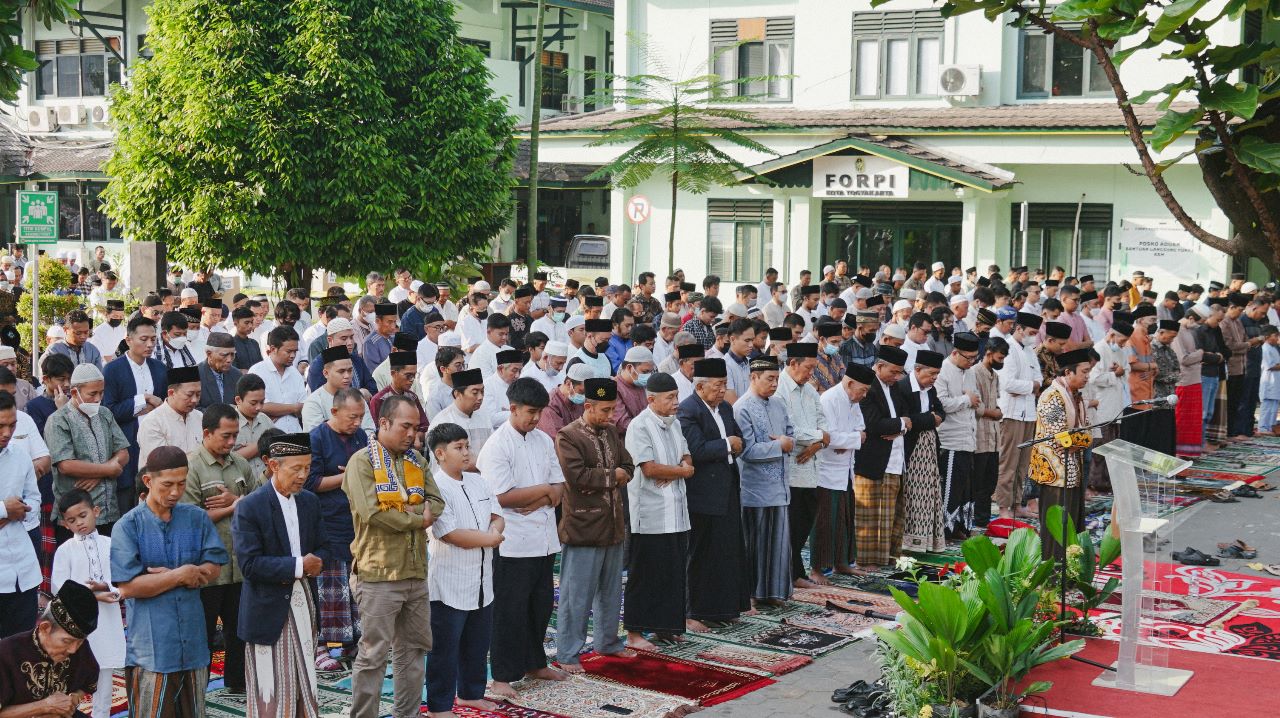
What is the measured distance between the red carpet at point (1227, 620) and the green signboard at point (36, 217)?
11.6 m

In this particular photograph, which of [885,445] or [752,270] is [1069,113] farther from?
[885,445]

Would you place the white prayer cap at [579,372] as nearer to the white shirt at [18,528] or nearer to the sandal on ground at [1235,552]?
the white shirt at [18,528]

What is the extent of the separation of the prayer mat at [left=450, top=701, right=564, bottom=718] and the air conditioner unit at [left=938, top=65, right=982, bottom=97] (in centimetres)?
2155

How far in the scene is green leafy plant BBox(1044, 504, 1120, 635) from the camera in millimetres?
9102


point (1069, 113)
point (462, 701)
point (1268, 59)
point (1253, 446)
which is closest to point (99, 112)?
point (1069, 113)

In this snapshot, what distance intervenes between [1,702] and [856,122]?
2359 centimetres

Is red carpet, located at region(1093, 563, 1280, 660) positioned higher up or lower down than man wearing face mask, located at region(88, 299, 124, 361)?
lower down

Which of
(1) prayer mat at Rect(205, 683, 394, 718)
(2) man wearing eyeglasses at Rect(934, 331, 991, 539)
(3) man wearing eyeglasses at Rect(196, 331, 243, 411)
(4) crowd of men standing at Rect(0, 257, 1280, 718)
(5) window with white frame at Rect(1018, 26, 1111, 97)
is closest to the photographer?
(4) crowd of men standing at Rect(0, 257, 1280, 718)

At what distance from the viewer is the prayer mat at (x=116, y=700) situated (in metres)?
7.70

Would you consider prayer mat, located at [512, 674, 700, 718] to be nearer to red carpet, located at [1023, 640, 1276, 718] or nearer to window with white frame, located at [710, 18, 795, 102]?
red carpet, located at [1023, 640, 1276, 718]

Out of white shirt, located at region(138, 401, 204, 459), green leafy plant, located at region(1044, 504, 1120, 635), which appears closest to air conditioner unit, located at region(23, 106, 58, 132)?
white shirt, located at region(138, 401, 204, 459)

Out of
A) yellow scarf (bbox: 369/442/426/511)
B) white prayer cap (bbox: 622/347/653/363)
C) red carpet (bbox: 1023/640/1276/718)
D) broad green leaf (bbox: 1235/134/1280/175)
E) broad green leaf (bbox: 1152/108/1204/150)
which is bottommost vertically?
red carpet (bbox: 1023/640/1276/718)

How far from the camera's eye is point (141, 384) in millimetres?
10289

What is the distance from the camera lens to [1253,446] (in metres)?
18.3
